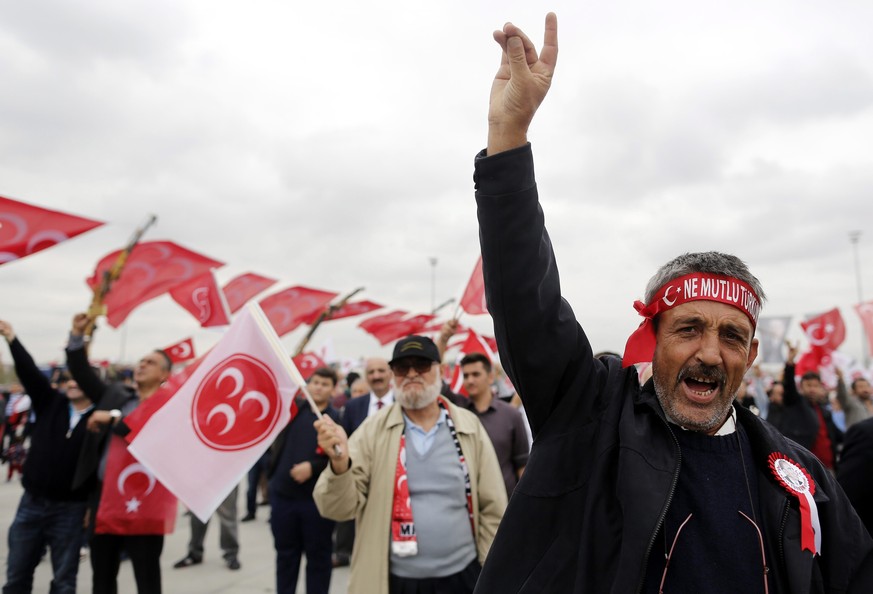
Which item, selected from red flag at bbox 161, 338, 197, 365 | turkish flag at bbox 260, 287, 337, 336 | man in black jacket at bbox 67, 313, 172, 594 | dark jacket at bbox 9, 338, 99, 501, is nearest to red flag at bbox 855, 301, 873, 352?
turkish flag at bbox 260, 287, 337, 336

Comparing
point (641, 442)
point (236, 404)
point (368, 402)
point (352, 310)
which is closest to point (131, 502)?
point (236, 404)

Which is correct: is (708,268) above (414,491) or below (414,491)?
above

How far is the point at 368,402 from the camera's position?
→ 684 centimetres

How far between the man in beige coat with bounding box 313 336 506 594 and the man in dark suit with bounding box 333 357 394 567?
2.79m

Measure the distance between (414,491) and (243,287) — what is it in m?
8.92

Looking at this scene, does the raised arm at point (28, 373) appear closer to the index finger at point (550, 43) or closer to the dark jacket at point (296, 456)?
the dark jacket at point (296, 456)

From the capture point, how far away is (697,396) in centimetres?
161

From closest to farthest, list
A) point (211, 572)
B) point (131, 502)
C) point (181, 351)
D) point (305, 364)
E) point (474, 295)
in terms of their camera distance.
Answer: point (131, 502) < point (211, 572) < point (474, 295) < point (181, 351) < point (305, 364)

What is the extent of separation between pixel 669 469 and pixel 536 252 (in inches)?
23.1

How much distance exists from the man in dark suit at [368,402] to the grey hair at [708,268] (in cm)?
503

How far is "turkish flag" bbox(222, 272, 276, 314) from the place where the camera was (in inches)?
459

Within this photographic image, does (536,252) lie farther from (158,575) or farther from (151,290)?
(151,290)

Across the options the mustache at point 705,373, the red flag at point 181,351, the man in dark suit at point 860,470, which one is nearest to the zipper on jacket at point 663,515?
the mustache at point 705,373

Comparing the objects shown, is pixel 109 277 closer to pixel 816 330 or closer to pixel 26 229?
pixel 26 229
